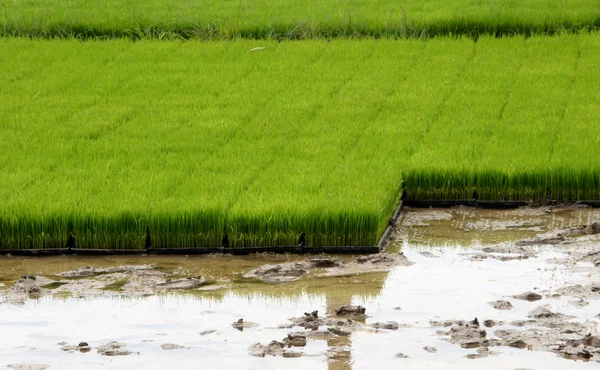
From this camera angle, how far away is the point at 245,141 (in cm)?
939

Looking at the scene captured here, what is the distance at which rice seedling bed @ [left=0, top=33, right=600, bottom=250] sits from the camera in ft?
24.5

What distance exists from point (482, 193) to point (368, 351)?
328cm

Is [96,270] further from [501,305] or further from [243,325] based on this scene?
[501,305]

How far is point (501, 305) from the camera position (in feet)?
19.4

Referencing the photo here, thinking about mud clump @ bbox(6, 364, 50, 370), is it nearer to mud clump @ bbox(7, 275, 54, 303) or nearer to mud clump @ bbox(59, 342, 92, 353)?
mud clump @ bbox(59, 342, 92, 353)

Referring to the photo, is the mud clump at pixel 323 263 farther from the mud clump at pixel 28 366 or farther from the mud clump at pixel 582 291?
the mud clump at pixel 28 366

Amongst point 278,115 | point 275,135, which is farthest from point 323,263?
point 278,115

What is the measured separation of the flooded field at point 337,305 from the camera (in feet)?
17.2

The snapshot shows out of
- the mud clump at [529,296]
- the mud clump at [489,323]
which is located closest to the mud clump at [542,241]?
the mud clump at [529,296]

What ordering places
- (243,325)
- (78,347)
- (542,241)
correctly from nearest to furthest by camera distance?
(78,347), (243,325), (542,241)

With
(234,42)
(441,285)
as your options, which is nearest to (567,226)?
(441,285)

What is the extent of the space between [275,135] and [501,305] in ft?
13.3

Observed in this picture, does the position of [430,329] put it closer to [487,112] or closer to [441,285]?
[441,285]

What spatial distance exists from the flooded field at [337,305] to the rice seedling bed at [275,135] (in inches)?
12.4
